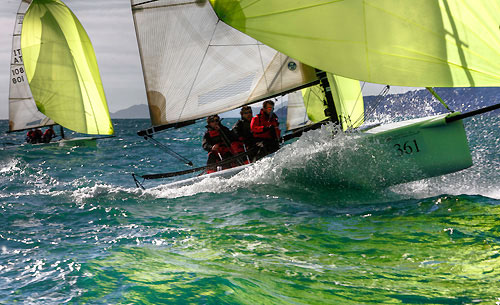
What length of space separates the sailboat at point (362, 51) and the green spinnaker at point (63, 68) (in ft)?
39.8

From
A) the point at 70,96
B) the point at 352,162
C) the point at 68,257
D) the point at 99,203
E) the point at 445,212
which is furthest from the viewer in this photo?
the point at 70,96

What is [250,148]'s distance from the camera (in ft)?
28.9

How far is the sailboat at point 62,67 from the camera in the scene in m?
19.5

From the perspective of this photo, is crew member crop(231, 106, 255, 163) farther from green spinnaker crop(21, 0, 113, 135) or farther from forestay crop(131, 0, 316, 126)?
green spinnaker crop(21, 0, 113, 135)

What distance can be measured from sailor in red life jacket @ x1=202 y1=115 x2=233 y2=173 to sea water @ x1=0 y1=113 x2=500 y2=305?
1021 mm

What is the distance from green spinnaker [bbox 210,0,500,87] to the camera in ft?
18.4

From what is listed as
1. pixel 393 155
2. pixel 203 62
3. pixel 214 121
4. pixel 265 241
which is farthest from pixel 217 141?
pixel 265 241

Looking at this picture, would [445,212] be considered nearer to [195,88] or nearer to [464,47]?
[464,47]

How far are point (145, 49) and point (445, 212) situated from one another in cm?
592

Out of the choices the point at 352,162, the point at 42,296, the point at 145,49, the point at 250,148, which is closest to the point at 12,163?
the point at 145,49

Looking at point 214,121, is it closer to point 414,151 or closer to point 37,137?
point 414,151

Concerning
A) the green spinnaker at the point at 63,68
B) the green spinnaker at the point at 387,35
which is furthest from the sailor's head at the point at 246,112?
the green spinnaker at the point at 63,68

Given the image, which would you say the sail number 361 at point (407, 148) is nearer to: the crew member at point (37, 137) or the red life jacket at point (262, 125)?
the red life jacket at point (262, 125)

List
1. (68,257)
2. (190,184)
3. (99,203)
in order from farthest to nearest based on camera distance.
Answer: (190,184) → (99,203) → (68,257)
